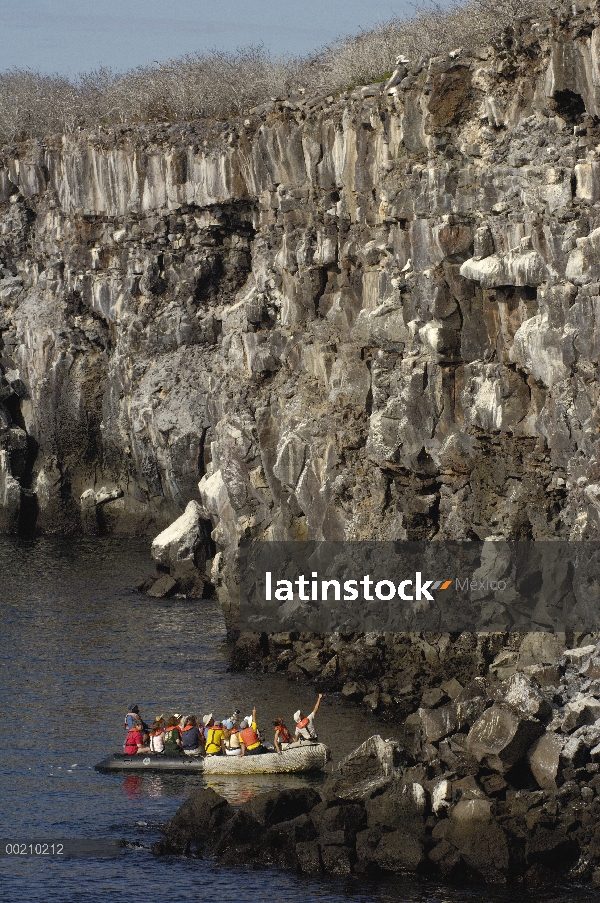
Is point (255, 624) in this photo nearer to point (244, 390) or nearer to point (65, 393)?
point (244, 390)

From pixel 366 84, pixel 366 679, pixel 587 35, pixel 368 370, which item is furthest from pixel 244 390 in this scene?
pixel 587 35

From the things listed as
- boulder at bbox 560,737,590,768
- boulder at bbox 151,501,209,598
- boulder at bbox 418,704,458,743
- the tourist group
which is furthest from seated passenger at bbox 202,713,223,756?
boulder at bbox 151,501,209,598

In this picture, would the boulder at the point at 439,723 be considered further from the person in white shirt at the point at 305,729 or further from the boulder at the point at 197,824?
the boulder at the point at 197,824

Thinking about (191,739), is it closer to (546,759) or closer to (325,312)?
(546,759)

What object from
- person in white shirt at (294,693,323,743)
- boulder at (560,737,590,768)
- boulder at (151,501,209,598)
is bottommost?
person in white shirt at (294,693,323,743)

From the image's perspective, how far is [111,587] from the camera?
71.8m

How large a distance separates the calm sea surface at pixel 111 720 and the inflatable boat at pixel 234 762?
377 mm

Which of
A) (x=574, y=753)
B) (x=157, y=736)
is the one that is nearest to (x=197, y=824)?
(x=157, y=736)

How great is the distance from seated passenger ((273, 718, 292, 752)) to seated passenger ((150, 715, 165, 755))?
11.2ft

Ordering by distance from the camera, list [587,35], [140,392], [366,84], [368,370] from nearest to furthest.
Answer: [587,35] → [368,370] → [366,84] → [140,392]

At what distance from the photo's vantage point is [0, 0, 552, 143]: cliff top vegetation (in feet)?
186

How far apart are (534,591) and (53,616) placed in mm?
24086

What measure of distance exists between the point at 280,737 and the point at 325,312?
24231 mm

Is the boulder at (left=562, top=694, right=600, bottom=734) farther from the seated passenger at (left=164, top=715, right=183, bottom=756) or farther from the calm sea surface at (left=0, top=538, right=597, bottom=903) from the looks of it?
the seated passenger at (left=164, top=715, right=183, bottom=756)
